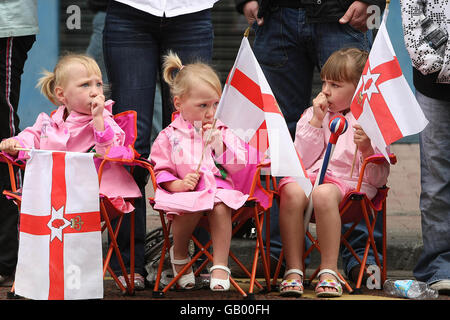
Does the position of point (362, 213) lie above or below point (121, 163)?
below

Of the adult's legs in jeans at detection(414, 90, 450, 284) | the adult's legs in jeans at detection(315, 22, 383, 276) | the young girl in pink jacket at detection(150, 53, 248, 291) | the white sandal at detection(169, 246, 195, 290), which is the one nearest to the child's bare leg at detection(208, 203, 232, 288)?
the young girl in pink jacket at detection(150, 53, 248, 291)

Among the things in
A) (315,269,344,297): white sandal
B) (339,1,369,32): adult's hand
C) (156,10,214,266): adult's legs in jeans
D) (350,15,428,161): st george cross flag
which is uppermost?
(339,1,369,32): adult's hand

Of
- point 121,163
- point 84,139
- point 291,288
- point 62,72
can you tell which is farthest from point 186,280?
point 62,72

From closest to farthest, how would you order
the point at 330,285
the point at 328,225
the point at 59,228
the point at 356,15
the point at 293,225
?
the point at 59,228 → the point at 330,285 → the point at 328,225 → the point at 293,225 → the point at 356,15

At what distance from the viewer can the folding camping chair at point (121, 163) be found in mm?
4238

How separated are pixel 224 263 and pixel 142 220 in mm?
817

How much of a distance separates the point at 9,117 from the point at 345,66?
194 centimetres

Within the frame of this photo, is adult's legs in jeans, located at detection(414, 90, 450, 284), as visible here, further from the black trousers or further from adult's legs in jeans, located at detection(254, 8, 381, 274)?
the black trousers

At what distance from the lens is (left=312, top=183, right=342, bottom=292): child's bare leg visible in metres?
4.32

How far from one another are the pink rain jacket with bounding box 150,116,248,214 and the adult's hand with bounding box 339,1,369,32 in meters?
0.96

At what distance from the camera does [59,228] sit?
4.06 meters

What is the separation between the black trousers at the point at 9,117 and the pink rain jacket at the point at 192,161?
95 cm

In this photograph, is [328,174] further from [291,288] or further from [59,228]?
[59,228]

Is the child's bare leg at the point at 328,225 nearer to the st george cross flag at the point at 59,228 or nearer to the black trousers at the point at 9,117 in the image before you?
the st george cross flag at the point at 59,228
